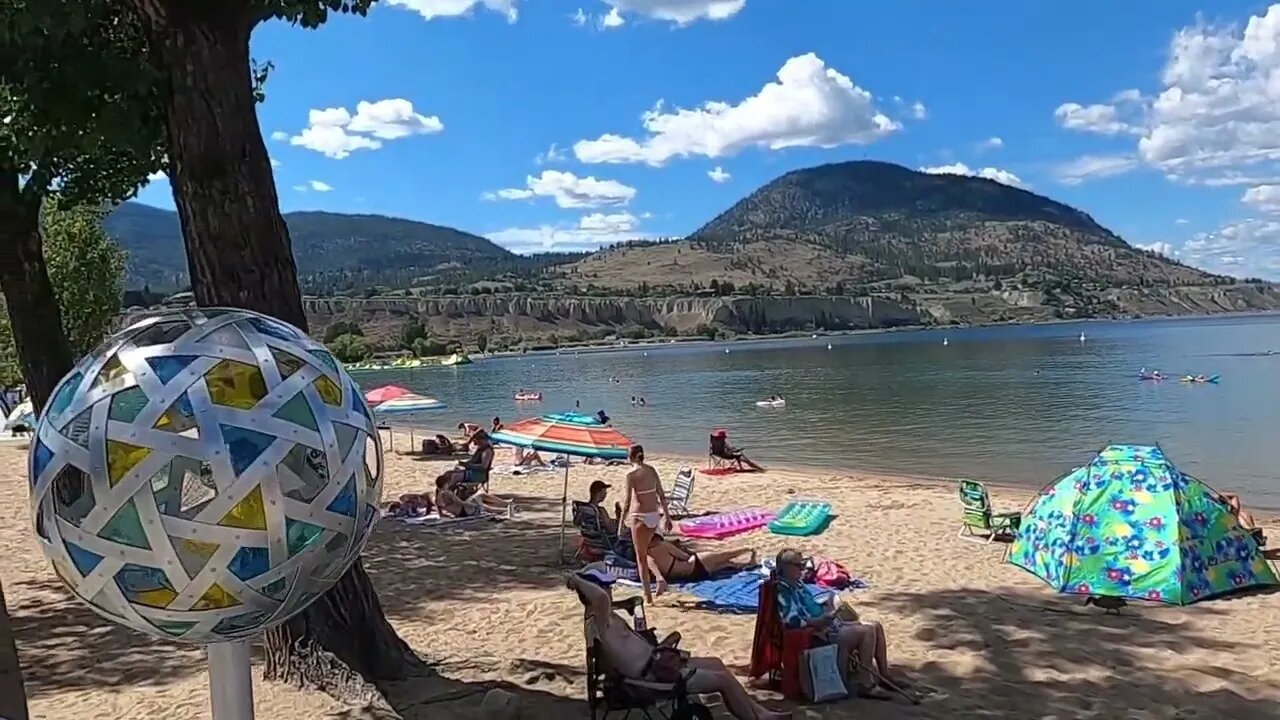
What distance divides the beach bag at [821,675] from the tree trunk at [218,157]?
3.54 metres

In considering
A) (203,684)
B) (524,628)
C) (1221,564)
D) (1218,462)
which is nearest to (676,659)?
(524,628)

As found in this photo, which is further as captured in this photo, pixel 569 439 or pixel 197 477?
pixel 569 439

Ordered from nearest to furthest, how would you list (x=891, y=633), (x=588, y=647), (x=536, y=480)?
(x=588, y=647) → (x=891, y=633) → (x=536, y=480)

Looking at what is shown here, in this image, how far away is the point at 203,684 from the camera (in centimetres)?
596

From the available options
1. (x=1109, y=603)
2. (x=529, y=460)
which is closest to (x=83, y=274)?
(x=529, y=460)

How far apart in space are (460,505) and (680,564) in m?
4.95

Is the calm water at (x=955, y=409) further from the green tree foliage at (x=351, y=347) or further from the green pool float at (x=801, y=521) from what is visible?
the green tree foliage at (x=351, y=347)

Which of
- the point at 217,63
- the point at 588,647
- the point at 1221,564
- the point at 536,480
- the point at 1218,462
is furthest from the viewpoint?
the point at 1218,462

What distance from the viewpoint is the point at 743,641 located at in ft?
23.5

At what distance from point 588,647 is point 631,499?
11.6 ft

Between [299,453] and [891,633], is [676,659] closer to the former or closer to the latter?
[891,633]

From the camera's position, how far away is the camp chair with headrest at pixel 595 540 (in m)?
9.66

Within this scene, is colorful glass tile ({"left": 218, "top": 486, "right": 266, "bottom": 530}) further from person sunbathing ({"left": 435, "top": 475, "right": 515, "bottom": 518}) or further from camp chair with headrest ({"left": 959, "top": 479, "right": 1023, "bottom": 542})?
person sunbathing ({"left": 435, "top": 475, "right": 515, "bottom": 518})

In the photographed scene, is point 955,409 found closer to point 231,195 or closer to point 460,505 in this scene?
point 460,505
